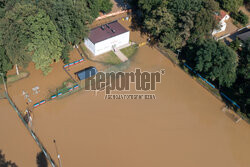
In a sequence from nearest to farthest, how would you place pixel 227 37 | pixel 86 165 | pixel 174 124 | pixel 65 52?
pixel 86 165 → pixel 174 124 → pixel 65 52 → pixel 227 37

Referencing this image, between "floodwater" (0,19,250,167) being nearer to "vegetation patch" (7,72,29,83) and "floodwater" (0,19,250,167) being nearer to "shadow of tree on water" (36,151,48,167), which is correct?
"shadow of tree on water" (36,151,48,167)

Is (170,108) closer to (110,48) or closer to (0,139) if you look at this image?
(110,48)

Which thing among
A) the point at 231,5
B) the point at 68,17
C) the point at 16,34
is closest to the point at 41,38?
→ the point at 16,34

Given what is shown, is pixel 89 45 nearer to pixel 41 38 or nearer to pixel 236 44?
pixel 41 38

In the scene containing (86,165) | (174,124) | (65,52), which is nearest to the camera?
(86,165)

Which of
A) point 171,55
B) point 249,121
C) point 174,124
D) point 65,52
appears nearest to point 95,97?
point 65,52

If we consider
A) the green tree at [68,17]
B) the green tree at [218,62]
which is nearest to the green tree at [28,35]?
the green tree at [68,17]

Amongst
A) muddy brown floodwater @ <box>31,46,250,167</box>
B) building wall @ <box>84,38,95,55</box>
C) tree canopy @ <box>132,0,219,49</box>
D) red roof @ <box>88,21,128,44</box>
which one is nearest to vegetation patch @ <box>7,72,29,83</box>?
muddy brown floodwater @ <box>31,46,250,167</box>
